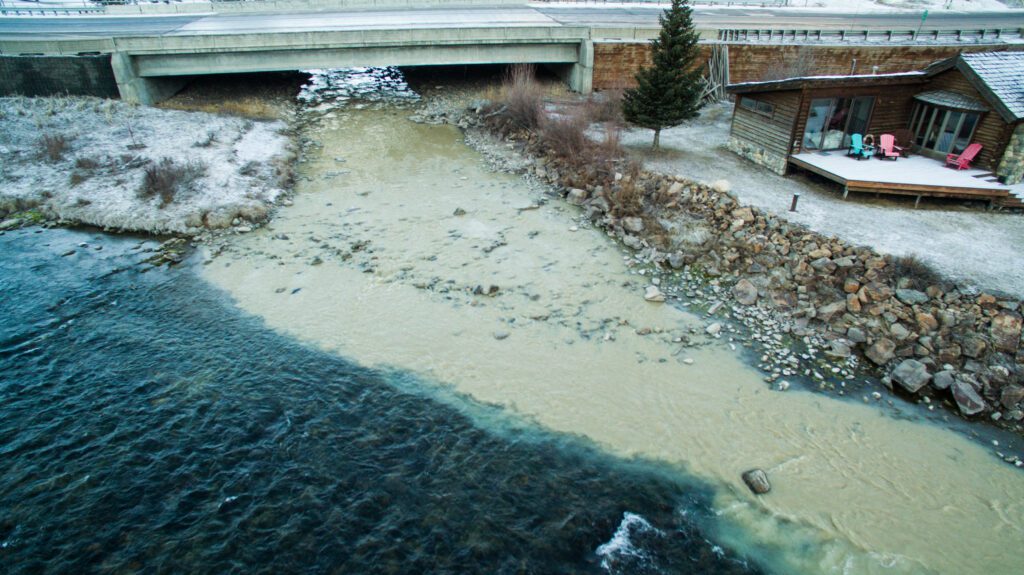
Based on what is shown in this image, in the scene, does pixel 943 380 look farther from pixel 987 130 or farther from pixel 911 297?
pixel 987 130

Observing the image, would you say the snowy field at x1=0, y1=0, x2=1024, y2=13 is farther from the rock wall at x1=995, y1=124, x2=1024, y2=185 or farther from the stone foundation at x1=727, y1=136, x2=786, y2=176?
the rock wall at x1=995, y1=124, x2=1024, y2=185

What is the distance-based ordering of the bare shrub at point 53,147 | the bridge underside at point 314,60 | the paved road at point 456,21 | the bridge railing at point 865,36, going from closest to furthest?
the bare shrub at point 53,147, the bridge underside at point 314,60, the bridge railing at point 865,36, the paved road at point 456,21

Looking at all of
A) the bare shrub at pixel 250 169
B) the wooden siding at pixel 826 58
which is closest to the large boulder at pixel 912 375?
the wooden siding at pixel 826 58

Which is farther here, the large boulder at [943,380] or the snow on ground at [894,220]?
the snow on ground at [894,220]

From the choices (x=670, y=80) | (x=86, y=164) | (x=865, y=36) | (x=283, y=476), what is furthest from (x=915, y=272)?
(x=86, y=164)

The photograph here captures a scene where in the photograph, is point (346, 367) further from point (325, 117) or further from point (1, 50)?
point (1, 50)

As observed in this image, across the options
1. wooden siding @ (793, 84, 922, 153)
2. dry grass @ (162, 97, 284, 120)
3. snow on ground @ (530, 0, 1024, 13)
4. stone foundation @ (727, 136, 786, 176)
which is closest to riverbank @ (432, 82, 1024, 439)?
stone foundation @ (727, 136, 786, 176)

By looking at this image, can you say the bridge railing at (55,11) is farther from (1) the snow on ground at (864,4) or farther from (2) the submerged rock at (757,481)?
(2) the submerged rock at (757,481)

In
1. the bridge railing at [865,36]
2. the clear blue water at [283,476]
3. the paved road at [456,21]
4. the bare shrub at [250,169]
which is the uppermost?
the paved road at [456,21]
